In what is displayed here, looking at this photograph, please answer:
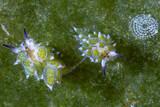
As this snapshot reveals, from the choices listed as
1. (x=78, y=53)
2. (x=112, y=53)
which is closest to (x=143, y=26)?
(x=112, y=53)

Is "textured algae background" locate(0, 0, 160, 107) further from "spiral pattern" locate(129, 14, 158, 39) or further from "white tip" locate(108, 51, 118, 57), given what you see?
"white tip" locate(108, 51, 118, 57)

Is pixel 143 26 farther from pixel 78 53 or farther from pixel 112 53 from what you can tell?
pixel 78 53

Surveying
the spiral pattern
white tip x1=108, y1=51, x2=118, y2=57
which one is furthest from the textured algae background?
white tip x1=108, y1=51, x2=118, y2=57

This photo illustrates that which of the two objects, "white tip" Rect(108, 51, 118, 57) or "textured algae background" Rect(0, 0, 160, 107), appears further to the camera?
"textured algae background" Rect(0, 0, 160, 107)

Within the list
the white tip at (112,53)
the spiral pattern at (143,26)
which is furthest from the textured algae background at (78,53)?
the white tip at (112,53)

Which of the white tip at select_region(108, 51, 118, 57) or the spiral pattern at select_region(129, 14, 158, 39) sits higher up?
the spiral pattern at select_region(129, 14, 158, 39)
